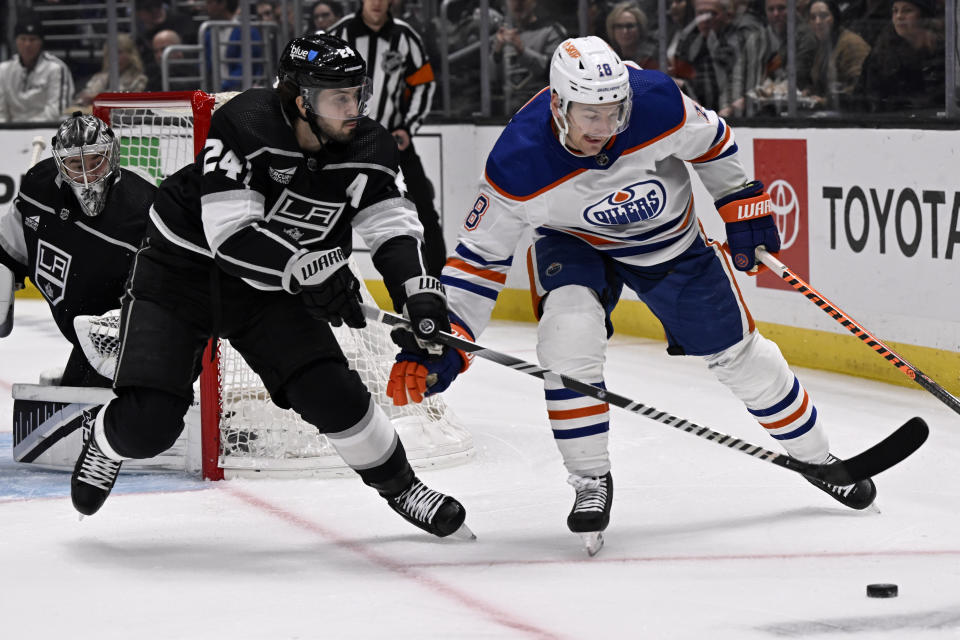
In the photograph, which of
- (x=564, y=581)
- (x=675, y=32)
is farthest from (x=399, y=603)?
(x=675, y=32)

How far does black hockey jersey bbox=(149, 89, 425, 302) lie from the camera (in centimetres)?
289

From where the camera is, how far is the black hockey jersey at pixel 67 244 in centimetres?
391

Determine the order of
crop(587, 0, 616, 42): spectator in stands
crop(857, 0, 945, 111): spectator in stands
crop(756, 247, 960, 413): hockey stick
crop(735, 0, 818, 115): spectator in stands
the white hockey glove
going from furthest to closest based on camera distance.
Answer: crop(587, 0, 616, 42): spectator in stands, crop(735, 0, 818, 115): spectator in stands, crop(857, 0, 945, 111): spectator in stands, the white hockey glove, crop(756, 247, 960, 413): hockey stick

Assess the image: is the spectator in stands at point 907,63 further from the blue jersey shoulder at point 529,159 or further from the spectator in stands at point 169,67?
the spectator in stands at point 169,67

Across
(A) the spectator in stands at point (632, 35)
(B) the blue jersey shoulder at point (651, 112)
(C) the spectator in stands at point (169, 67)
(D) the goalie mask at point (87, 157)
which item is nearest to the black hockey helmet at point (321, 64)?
(B) the blue jersey shoulder at point (651, 112)

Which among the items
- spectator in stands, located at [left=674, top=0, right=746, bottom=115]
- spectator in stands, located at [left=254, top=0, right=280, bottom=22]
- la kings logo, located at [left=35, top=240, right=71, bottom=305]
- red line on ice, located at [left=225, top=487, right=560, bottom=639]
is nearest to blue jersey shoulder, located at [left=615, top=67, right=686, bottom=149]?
red line on ice, located at [left=225, top=487, right=560, bottom=639]

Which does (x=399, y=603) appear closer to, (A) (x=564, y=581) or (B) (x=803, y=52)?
(A) (x=564, y=581)

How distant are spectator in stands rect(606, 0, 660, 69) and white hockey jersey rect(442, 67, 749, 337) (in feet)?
9.80

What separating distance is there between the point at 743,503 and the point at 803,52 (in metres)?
2.42

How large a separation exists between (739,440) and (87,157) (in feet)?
6.07

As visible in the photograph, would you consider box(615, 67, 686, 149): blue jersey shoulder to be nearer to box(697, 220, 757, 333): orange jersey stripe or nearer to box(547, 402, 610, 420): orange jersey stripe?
box(697, 220, 757, 333): orange jersey stripe

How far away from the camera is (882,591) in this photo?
104 inches

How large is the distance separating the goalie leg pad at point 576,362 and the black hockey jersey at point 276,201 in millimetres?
291

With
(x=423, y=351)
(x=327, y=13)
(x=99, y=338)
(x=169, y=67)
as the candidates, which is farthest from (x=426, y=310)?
(x=169, y=67)
